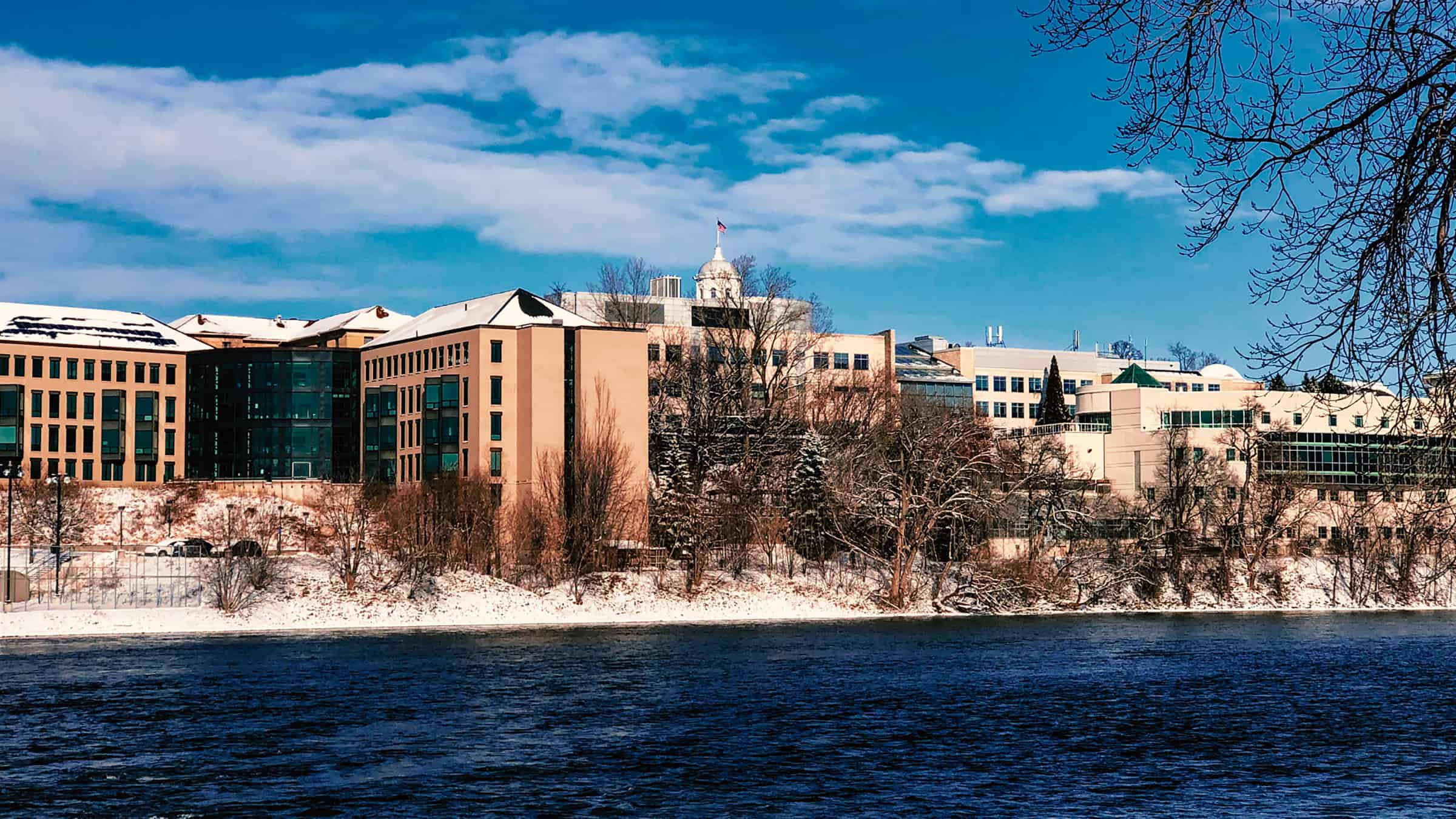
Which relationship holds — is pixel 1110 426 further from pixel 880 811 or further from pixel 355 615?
pixel 880 811

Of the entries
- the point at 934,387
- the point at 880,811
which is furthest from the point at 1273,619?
the point at 934,387

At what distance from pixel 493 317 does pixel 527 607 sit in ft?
123

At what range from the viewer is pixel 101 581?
9862 cm

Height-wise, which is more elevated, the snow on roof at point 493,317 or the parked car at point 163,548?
the snow on roof at point 493,317

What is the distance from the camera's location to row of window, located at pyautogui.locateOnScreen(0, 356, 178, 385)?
452 ft

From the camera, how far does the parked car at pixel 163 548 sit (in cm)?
11150

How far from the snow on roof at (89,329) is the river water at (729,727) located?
222 feet

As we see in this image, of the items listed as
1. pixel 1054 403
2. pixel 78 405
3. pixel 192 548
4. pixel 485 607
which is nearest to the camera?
pixel 485 607

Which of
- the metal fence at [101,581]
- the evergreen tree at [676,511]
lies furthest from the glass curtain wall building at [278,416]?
the evergreen tree at [676,511]

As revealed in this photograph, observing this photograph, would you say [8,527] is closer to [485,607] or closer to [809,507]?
[485,607]

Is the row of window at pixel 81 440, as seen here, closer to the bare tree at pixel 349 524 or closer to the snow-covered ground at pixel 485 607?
the bare tree at pixel 349 524

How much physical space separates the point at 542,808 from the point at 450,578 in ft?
228

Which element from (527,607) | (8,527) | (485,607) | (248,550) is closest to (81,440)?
(248,550)

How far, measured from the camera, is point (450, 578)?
103 meters
